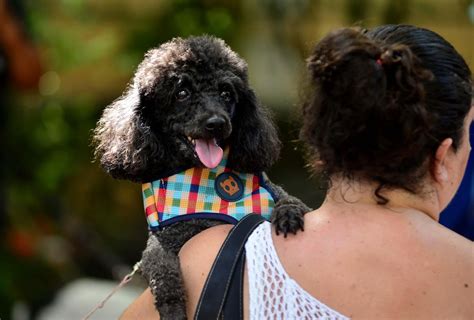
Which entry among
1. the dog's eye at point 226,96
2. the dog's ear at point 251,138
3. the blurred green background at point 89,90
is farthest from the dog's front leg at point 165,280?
the blurred green background at point 89,90

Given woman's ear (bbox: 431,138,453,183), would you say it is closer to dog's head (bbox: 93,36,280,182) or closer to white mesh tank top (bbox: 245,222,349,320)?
white mesh tank top (bbox: 245,222,349,320)

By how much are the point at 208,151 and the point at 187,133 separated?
78 millimetres

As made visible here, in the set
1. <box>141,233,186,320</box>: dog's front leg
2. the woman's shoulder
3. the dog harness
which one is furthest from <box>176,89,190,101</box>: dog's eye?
the woman's shoulder

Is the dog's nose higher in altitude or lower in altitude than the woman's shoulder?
higher

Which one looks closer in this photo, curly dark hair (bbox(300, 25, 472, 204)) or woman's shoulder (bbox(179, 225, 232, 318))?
curly dark hair (bbox(300, 25, 472, 204))

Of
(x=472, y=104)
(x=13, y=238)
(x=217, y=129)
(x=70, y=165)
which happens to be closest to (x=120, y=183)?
(x=70, y=165)

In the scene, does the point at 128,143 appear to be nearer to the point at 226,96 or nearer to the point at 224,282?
the point at 226,96

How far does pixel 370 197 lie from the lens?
1.81 meters

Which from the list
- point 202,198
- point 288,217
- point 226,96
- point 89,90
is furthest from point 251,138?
→ point 89,90

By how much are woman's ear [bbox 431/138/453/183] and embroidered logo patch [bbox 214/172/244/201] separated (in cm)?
57

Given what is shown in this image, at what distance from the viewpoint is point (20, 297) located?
5855 mm

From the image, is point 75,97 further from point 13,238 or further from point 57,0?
point 13,238

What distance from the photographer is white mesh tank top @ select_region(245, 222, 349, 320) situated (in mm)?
1767

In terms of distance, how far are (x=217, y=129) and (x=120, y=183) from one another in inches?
188
